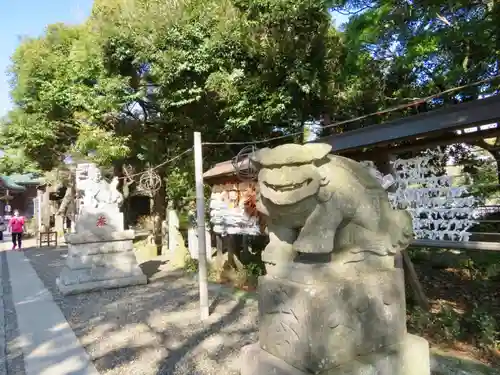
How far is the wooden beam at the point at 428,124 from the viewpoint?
3.72 metres

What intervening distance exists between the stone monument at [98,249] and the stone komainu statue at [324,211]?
708cm

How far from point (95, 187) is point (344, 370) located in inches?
334

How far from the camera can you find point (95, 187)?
9.52m

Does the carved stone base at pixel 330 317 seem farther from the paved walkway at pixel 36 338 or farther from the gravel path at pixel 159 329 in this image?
the paved walkway at pixel 36 338

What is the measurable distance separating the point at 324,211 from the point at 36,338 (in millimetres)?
5103

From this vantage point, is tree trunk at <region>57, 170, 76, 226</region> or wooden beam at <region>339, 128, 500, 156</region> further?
tree trunk at <region>57, 170, 76, 226</region>

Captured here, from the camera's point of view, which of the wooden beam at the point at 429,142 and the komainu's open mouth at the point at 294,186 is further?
the wooden beam at the point at 429,142

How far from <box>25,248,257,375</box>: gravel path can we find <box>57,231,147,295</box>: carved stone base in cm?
30

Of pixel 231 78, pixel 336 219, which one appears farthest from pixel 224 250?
pixel 336 219

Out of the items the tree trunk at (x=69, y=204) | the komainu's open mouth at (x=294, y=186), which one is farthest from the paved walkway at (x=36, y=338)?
the tree trunk at (x=69, y=204)

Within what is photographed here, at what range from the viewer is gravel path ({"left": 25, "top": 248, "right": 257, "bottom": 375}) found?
4523mm

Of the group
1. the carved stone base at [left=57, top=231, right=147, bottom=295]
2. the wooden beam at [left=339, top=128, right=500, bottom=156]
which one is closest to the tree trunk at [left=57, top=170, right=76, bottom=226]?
the carved stone base at [left=57, top=231, right=147, bottom=295]

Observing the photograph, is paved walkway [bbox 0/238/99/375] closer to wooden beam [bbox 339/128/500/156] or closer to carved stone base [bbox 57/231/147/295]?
carved stone base [bbox 57/231/147/295]

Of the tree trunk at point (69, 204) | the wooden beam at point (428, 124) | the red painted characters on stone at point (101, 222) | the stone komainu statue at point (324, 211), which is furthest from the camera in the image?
the tree trunk at point (69, 204)
